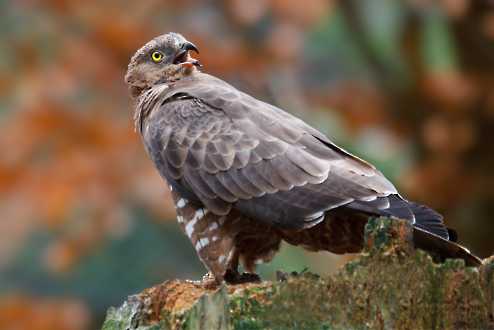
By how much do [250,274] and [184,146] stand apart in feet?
2.23

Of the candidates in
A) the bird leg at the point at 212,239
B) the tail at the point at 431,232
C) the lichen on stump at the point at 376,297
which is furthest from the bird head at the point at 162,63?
the lichen on stump at the point at 376,297

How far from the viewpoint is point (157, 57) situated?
18.7 ft

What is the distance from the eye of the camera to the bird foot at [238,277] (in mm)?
4625

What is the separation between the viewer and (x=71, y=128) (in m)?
10.9

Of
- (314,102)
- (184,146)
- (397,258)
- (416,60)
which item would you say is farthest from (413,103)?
(397,258)

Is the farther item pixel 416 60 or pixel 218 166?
pixel 416 60

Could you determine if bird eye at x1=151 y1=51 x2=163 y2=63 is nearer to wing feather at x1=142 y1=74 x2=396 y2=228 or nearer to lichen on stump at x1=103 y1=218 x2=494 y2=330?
wing feather at x1=142 y1=74 x2=396 y2=228

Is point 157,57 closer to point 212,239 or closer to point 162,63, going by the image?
point 162,63

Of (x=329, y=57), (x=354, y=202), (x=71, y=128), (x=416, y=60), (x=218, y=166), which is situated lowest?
(x=354, y=202)

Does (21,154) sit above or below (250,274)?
above

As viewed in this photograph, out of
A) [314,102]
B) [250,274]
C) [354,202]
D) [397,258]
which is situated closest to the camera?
[397,258]

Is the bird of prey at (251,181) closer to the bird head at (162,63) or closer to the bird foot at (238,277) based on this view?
the bird foot at (238,277)

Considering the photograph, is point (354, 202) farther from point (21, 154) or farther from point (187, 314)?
point (21, 154)

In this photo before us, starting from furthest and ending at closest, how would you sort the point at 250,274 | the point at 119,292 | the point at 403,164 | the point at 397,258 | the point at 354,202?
1. the point at 119,292
2. the point at 403,164
3. the point at 250,274
4. the point at 354,202
5. the point at 397,258
